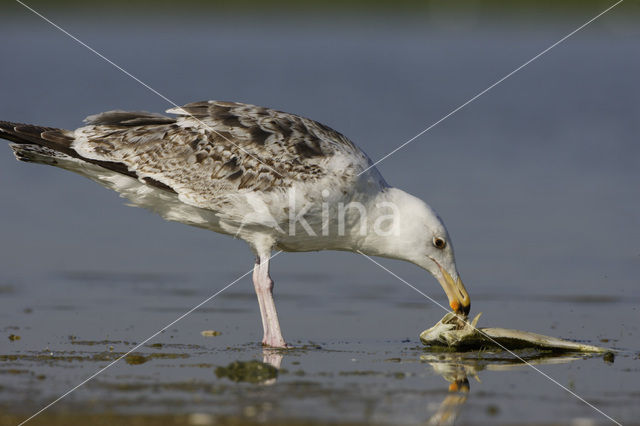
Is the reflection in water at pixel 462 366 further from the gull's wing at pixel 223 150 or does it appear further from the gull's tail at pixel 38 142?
the gull's tail at pixel 38 142

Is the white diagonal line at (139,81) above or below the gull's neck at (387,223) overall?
above

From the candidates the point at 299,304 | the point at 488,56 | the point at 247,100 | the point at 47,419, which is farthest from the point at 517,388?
the point at 488,56

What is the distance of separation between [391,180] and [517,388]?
9.46m

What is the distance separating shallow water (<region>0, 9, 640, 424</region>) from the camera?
704 centimetres

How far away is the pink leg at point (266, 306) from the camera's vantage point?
30.9 ft

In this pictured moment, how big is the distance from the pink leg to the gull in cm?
1

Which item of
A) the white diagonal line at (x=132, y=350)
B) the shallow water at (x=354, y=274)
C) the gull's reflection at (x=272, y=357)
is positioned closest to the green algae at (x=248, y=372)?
the shallow water at (x=354, y=274)

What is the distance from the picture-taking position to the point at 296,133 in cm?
1007

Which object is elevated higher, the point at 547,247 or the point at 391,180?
the point at 391,180

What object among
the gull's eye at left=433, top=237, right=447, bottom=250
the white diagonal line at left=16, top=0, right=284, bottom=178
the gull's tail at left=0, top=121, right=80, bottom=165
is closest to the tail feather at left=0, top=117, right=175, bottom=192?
the gull's tail at left=0, top=121, right=80, bottom=165

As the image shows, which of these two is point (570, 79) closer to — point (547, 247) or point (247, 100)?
point (247, 100)

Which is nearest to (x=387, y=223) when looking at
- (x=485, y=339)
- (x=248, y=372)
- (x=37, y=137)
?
(x=485, y=339)

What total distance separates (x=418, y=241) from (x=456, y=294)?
26.1 inches

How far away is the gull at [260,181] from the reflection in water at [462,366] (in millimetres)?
1142
